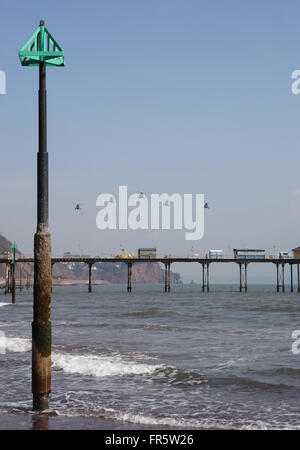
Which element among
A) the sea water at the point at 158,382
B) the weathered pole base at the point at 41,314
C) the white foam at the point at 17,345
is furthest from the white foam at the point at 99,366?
the weathered pole base at the point at 41,314

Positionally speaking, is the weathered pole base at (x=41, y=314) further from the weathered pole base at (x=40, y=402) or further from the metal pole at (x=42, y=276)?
the weathered pole base at (x=40, y=402)

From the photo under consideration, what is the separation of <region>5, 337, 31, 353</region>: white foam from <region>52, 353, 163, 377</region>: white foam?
2.87 metres

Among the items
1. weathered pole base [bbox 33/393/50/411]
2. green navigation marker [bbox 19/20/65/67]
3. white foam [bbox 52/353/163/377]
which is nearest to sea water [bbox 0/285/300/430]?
white foam [bbox 52/353/163/377]

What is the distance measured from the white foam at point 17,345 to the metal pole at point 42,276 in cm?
1128

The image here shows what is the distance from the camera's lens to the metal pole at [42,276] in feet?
31.2

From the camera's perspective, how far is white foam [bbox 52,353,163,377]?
16031mm

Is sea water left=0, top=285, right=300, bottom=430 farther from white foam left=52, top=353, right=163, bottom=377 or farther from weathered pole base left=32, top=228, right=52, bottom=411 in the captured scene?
weathered pole base left=32, top=228, right=52, bottom=411

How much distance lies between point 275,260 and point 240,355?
84.2 m

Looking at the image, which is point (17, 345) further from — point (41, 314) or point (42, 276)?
point (42, 276)

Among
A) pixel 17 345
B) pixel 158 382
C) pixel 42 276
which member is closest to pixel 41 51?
pixel 42 276

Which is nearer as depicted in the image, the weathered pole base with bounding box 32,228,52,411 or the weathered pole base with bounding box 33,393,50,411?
the weathered pole base with bounding box 32,228,52,411

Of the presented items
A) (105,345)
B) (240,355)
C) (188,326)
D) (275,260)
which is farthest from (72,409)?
(275,260)

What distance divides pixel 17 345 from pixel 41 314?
12.9m
